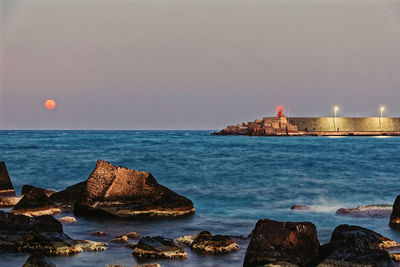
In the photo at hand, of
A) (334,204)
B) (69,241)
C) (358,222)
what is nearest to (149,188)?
(69,241)

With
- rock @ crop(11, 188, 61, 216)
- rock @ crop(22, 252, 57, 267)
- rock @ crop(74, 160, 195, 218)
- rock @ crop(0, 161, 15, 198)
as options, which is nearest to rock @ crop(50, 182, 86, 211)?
rock @ crop(11, 188, 61, 216)

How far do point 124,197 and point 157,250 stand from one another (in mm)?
5491

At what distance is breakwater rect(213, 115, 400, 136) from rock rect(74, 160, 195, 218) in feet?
478

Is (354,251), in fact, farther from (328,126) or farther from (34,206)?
(328,126)

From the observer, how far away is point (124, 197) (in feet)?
51.2

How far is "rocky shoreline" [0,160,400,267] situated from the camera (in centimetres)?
947

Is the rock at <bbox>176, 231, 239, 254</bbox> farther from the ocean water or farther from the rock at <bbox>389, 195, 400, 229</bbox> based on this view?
the rock at <bbox>389, 195, 400, 229</bbox>

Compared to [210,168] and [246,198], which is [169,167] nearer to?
[210,168]

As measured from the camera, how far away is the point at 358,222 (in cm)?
1543

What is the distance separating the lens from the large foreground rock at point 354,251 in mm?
8711

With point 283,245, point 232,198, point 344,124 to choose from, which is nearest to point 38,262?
point 283,245

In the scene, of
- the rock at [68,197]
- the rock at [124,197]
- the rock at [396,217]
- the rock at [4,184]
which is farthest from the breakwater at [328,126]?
the rock at [396,217]

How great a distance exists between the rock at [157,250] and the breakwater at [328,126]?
494 feet

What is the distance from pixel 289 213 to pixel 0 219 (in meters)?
10.4
